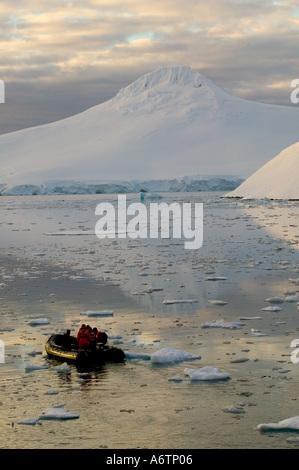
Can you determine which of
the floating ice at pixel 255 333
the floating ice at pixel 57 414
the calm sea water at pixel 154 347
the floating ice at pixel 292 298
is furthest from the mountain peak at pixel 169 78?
the floating ice at pixel 57 414

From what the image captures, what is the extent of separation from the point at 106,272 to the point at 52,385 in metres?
9.05

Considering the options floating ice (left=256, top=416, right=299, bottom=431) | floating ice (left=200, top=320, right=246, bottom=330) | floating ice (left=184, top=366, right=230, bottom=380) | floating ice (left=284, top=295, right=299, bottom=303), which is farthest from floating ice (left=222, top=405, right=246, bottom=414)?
floating ice (left=284, top=295, right=299, bottom=303)

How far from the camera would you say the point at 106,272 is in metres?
17.2

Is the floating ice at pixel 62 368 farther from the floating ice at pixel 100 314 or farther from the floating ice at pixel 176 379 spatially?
the floating ice at pixel 100 314

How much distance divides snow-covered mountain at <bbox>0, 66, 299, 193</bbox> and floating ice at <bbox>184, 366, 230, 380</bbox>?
97.3m

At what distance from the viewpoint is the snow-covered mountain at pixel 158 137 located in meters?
113

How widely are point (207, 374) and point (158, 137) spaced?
117306 mm

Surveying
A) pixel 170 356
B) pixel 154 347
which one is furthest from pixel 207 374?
pixel 154 347

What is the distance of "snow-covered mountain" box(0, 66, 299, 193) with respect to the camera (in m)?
113

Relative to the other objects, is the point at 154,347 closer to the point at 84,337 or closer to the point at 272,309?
the point at 84,337

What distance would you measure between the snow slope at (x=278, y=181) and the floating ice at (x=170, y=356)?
49051mm

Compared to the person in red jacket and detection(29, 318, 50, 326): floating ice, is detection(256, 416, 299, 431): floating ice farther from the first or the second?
detection(29, 318, 50, 326): floating ice

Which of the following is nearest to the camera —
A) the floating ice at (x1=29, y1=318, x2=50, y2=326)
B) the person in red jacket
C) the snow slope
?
the person in red jacket

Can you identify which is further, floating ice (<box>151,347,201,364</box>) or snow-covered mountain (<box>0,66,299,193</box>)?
snow-covered mountain (<box>0,66,299,193</box>)
